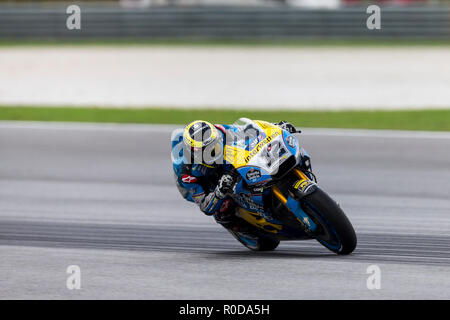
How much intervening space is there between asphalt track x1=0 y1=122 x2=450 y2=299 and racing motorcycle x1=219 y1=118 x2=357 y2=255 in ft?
0.82

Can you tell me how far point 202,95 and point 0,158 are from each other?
573cm

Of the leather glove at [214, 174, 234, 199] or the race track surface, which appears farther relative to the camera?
the race track surface

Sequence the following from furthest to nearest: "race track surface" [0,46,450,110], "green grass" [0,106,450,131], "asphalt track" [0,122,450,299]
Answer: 1. "race track surface" [0,46,450,110]
2. "green grass" [0,106,450,131]
3. "asphalt track" [0,122,450,299]

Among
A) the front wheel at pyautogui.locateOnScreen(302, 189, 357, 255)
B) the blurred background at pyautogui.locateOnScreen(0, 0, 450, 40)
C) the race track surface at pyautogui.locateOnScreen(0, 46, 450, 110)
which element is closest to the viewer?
the front wheel at pyautogui.locateOnScreen(302, 189, 357, 255)

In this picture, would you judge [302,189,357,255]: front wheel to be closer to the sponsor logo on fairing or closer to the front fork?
the front fork

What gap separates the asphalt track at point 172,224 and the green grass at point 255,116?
77cm

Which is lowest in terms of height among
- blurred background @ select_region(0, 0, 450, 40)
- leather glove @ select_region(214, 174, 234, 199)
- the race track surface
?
leather glove @ select_region(214, 174, 234, 199)

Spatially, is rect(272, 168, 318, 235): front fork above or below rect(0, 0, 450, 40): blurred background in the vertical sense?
below

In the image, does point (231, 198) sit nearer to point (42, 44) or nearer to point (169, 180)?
point (169, 180)

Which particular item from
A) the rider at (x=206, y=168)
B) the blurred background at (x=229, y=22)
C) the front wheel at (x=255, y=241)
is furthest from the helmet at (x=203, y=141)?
the blurred background at (x=229, y=22)

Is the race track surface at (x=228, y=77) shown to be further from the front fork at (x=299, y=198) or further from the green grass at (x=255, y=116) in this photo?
the front fork at (x=299, y=198)

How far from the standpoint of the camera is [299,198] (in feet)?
20.5

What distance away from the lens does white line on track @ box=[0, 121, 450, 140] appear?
1209 cm

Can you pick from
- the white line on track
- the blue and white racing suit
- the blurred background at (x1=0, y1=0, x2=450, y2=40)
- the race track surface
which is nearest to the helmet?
the blue and white racing suit
